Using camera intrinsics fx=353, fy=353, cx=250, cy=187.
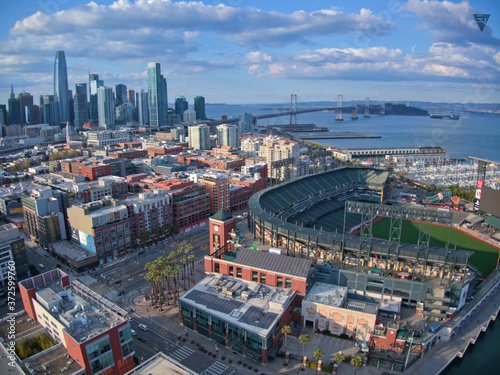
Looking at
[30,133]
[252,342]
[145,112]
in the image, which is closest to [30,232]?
[252,342]

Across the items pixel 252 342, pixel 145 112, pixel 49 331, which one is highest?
pixel 145 112

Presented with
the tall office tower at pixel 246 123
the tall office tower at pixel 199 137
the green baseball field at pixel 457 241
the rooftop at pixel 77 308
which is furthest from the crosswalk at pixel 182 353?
the tall office tower at pixel 246 123

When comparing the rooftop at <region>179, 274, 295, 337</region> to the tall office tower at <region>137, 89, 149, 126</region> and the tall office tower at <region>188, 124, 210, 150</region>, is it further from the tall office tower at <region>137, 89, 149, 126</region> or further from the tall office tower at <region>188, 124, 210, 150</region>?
the tall office tower at <region>137, 89, 149, 126</region>

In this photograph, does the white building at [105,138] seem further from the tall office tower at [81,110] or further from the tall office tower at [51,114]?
the tall office tower at [51,114]

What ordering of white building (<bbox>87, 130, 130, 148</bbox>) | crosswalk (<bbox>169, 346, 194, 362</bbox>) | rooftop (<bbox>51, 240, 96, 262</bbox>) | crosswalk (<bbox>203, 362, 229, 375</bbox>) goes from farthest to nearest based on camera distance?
white building (<bbox>87, 130, 130, 148</bbox>), rooftop (<bbox>51, 240, 96, 262</bbox>), crosswalk (<bbox>169, 346, 194, 362</bbox>), crosswalk (<bbox>203, 362, 229, 375</bbox>)

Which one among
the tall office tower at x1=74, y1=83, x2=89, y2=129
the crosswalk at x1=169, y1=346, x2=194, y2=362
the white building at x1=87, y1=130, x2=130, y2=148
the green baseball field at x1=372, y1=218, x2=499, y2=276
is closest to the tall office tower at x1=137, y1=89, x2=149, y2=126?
the tall office tower at x1=74, y1=83, x2=89, y2=129

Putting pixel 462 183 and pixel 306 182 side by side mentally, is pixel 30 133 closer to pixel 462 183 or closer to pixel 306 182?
pixel 306 182
